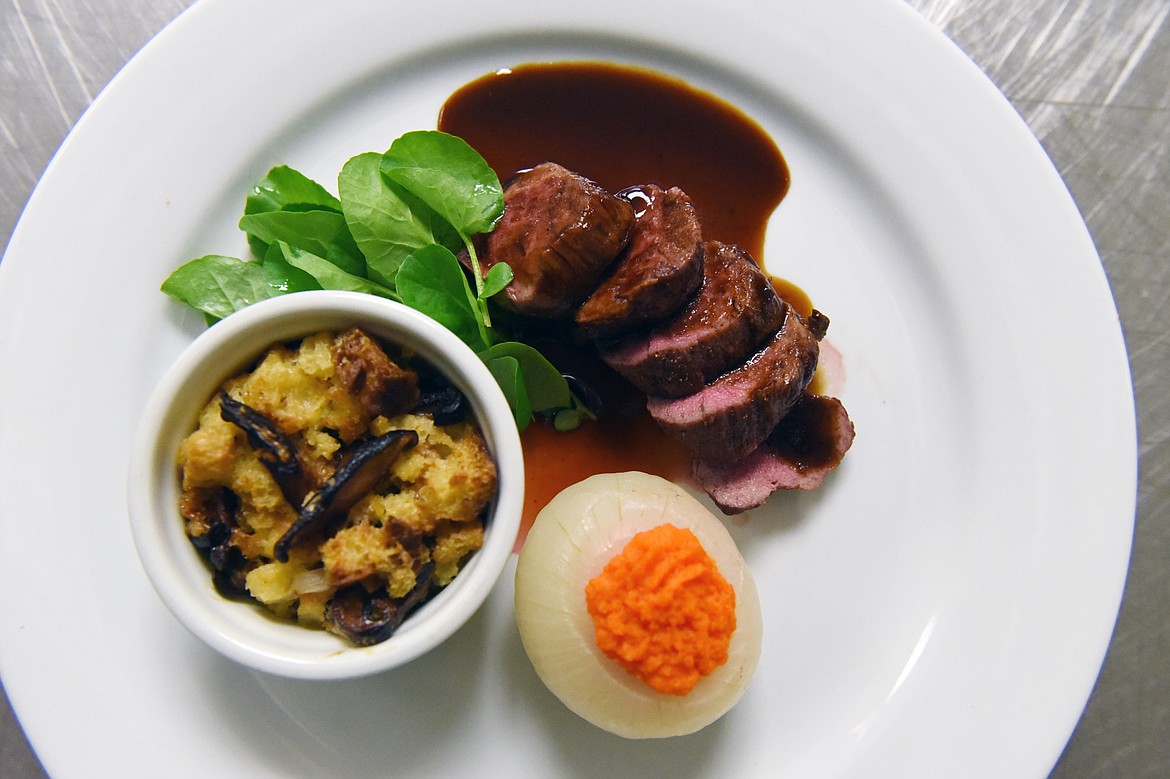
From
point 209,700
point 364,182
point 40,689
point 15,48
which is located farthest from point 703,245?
point 15,48

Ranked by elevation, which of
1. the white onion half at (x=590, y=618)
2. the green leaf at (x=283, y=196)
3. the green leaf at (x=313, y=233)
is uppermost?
the green leaf at (x=283, y=196)

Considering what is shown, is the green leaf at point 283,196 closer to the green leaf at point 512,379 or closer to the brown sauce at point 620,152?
the brown sauce at point 620,152

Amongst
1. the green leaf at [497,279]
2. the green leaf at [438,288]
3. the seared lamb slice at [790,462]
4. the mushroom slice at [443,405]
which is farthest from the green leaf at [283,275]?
the seared lamb slice at [790,462]

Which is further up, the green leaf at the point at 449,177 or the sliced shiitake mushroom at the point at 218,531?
the green leaf at the point at 449,177

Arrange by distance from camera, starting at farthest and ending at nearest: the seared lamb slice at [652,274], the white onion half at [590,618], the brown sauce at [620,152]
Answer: the brown sauce at [620,152], the seared lamb slice at [652,274], the white onion half at [590,618]

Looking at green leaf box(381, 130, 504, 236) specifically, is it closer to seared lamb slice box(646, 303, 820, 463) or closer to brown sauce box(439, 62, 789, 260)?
brown sauce box(439, 62, 789, 260)

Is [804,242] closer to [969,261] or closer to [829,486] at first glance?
[969,261]
